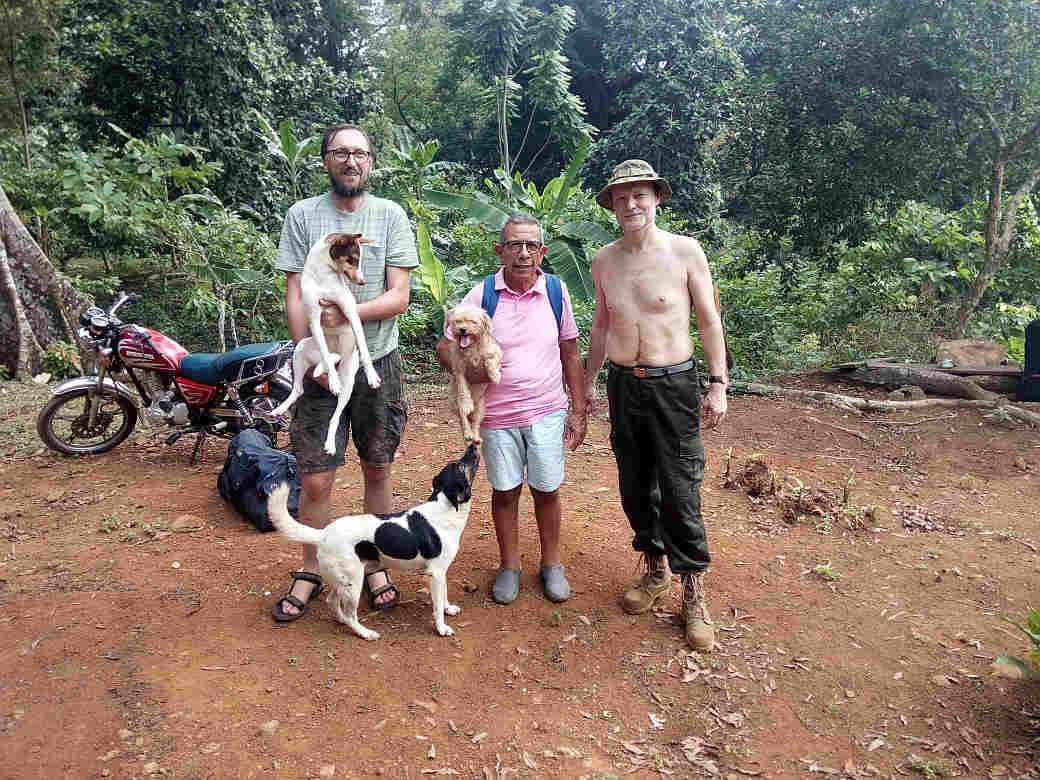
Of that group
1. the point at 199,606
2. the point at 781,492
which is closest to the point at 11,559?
the point at 199,606

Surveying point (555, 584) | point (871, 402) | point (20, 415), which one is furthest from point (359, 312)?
point (871, 402)

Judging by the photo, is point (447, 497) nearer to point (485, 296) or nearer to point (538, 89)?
point (485, 296)

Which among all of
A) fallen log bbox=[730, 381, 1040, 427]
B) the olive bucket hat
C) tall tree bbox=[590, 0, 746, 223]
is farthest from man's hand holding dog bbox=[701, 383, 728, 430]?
tall tree bbox=[590, 0, 746, 223]

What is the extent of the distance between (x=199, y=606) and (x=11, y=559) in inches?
53.4

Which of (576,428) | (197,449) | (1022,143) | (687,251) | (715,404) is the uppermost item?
(1022,143)

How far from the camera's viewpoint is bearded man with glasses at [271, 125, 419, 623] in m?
2.83

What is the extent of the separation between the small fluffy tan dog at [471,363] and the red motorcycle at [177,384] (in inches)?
103

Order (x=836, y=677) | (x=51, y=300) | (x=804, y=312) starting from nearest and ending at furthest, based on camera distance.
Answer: (x=836, y=677), (x=51, y=300), (x=804, y=312)

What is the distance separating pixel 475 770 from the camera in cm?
245

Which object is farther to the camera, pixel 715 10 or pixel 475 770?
pixel 715 10

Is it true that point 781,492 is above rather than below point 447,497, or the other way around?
below

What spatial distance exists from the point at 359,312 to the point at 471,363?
49 cm

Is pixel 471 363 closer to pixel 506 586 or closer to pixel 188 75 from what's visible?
pixel 506 586

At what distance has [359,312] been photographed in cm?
278
